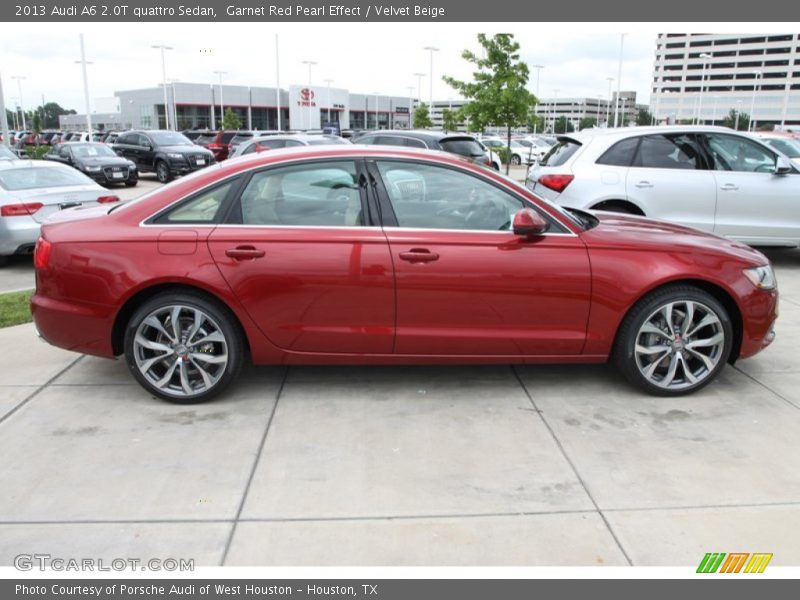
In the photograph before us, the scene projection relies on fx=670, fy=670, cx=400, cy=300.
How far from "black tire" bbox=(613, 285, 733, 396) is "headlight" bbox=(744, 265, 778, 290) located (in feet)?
0.91

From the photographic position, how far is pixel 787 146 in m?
14.6

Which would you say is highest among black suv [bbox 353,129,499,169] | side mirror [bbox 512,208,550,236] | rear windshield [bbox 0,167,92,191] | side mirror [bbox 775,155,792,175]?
black suv [bbox 353,129,499,169]

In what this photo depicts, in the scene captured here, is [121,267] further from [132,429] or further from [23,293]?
[23,293]

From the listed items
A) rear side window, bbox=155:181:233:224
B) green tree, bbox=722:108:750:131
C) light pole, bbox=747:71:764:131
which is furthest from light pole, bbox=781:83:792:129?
rear side window, bbox=155:181:233:224

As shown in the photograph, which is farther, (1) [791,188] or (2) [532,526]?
(1) [791,188]

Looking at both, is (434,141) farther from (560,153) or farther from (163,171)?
(163,171)

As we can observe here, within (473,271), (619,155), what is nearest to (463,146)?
(619,155)

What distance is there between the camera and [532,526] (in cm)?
312

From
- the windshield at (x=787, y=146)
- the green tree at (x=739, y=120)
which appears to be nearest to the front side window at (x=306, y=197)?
the windshield at (x=787, y=146)

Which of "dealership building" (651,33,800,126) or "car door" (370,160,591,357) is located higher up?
"dealership building" (651,33,800,126)

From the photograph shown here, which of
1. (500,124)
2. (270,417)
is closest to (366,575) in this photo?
(270,417)

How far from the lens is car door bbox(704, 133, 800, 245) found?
814 centimetres

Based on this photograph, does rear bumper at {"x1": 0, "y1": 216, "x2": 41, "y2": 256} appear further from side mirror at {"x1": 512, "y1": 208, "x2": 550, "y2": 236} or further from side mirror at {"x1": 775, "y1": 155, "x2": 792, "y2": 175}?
side mirror at {"x1": 775, "y1": 155, "x2": 792, "y2": 175}

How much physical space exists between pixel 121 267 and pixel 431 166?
2.09 metres
